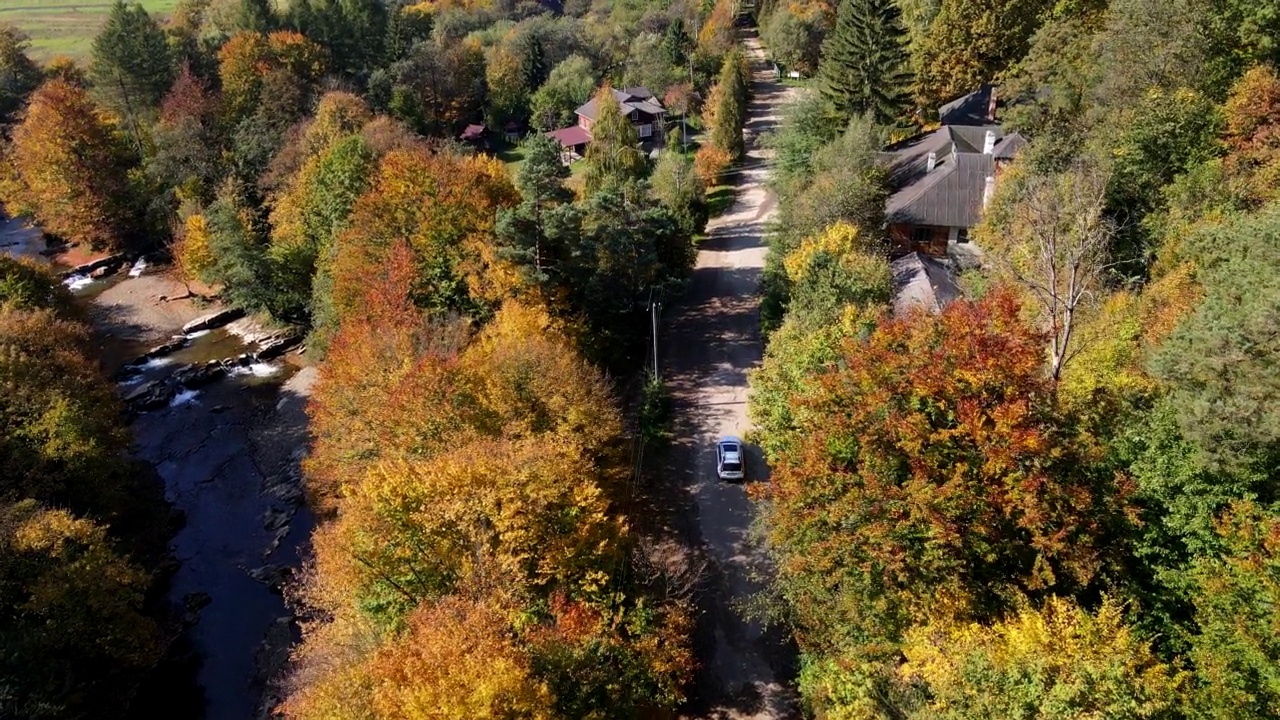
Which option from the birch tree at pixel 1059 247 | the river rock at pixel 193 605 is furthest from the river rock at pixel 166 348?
the birch tree at pixel 1059 247

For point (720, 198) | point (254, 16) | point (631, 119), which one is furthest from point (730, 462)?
point (254, 16)

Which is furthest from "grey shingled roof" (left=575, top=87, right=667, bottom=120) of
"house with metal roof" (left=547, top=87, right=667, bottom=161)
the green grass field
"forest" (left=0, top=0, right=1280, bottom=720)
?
the green grass field

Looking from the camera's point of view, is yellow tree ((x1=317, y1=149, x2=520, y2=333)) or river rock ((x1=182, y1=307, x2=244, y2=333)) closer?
yellow tree ((x1=317, y1=149, x2=520, y2=333))

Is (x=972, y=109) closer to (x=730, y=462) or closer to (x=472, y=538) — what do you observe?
(x=730, y=462)

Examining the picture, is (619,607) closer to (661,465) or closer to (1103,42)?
(661,465)

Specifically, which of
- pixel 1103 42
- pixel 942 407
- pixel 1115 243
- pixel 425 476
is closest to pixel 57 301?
pixel 425 476

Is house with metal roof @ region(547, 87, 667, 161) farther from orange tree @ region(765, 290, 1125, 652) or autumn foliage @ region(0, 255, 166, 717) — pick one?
orange tree @ region(765, 290, 1125, 652)
